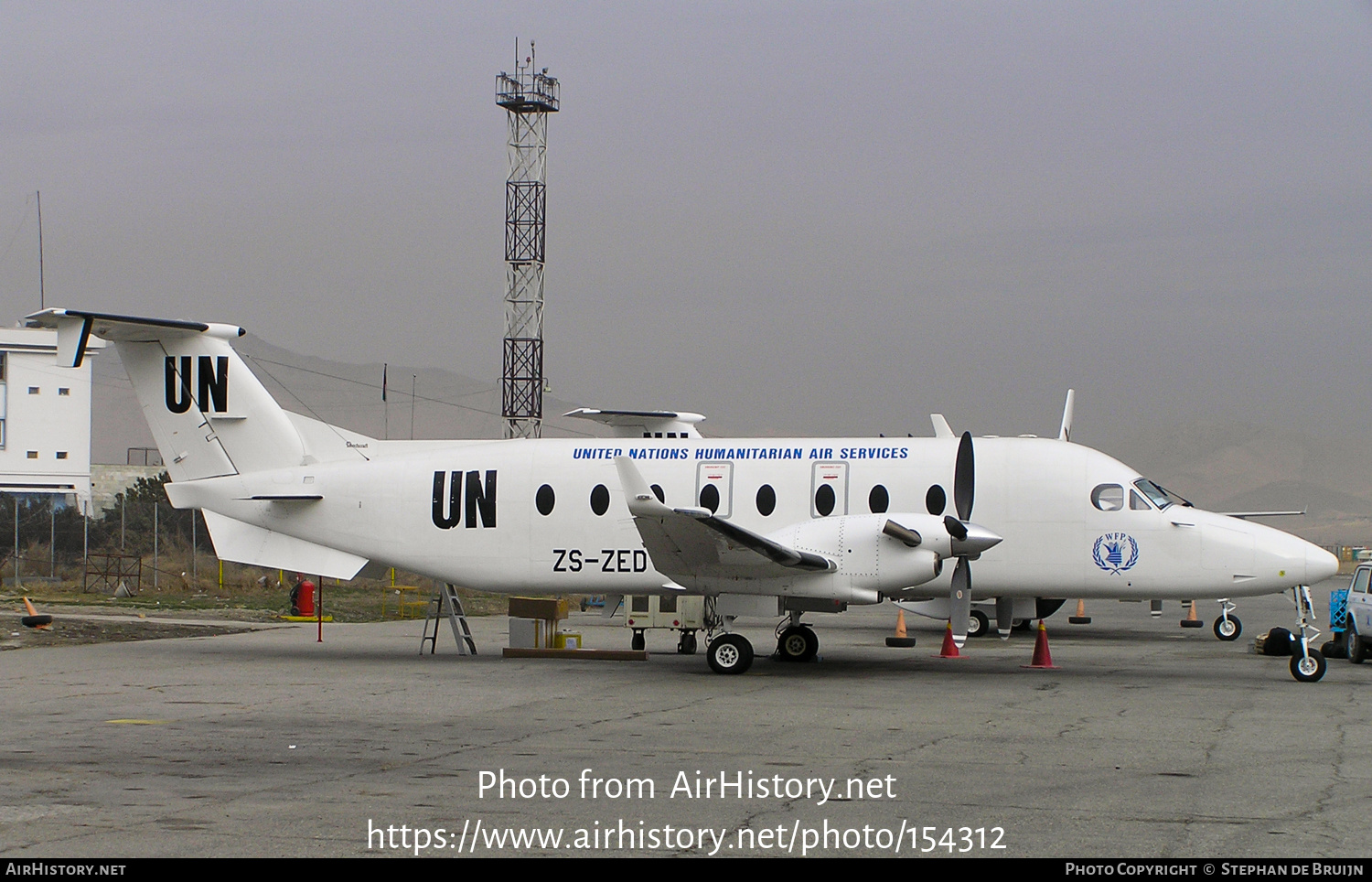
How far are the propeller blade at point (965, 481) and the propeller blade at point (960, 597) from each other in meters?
0.73

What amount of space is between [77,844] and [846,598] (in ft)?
36.5

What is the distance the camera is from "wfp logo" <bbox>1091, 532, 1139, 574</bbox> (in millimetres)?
17234

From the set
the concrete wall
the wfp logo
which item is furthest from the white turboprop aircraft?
the concrete wall

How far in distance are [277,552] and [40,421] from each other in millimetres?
61390

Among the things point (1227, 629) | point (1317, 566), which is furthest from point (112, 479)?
point (1317, 566)

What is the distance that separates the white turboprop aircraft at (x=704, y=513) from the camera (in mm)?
16625

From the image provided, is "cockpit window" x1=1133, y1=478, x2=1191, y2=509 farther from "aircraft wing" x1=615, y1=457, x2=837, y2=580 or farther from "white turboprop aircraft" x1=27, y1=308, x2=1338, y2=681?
"aircraft wing" x1=615, y1=457, x2=837, y2=580

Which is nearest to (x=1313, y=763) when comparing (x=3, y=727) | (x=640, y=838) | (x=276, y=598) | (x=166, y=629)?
(x=640, y=838)

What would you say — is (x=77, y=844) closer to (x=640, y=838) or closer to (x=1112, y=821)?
(x=640, y=838)

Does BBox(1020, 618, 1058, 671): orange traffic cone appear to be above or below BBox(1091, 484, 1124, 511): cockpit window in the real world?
below

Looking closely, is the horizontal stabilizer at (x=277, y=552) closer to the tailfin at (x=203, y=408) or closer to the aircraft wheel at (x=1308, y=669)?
the tailfin at (x=203, y=408)

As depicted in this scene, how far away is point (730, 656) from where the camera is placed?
16.8 meters

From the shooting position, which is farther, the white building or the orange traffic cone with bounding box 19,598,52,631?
the white building

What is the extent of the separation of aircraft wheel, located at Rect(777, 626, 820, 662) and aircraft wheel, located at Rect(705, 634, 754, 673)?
2114 mm
